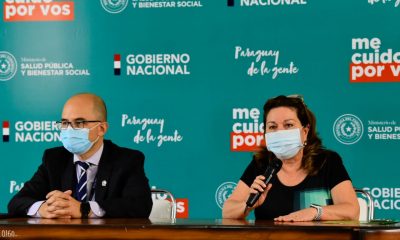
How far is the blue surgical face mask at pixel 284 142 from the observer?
350 cm

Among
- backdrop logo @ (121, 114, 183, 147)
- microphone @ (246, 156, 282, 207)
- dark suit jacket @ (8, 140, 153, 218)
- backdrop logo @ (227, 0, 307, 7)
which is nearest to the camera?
microphone @ (246, 156, 282, 207)

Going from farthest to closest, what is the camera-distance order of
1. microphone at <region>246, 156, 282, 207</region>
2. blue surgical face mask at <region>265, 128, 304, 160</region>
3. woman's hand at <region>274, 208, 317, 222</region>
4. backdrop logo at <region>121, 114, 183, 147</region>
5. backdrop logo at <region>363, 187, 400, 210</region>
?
1. backdrop logo at <region>121, 114, 183, 147</region>
2. backdrop logo at <region>363, 187, 400, 210</region>
3. blue surgical face mask at <region>265, 128, 304, 160</region>
4. microphone at <region>246, 156, 282, 207</region>
5. woman's hand at <region>274, 208, 317, 222</region>

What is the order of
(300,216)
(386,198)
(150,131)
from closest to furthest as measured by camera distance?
1. (300,216)
2. (386,198)
3. (150,131)

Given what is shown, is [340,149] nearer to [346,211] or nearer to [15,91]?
[346,211]

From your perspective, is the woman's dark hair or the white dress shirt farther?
the woman's dark hair

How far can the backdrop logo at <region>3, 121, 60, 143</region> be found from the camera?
216 inches

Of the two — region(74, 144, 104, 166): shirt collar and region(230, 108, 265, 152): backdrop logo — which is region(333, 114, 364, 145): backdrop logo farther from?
region(74, 144, 104, 166): shirt collar

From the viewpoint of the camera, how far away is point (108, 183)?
3.54 m

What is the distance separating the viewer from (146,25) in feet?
17.7

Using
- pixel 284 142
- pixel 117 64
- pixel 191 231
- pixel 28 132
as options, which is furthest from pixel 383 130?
pixel 191 231

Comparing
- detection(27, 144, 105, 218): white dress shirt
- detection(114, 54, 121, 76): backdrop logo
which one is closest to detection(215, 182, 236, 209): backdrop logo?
detection(114, 54, 121, 76): backdrop logo

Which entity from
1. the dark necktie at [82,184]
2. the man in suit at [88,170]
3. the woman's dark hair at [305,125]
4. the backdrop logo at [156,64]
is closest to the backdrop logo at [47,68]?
the backdrop logo at [156,64]

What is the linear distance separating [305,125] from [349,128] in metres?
1.56

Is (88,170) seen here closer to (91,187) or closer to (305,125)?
(91,187)
